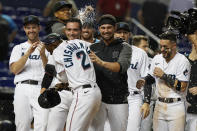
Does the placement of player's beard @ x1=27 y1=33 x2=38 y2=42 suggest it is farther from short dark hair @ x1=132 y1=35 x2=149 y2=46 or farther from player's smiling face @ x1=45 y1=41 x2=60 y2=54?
short dark hair @ x1=132 y1=35 x2=149 y2=46

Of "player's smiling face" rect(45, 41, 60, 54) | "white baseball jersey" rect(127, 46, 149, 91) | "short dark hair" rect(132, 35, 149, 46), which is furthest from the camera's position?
"short dark hair" rect(132, 35, 149, 46)

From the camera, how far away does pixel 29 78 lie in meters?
8.74

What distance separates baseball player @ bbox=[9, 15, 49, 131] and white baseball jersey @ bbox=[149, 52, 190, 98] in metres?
1.74

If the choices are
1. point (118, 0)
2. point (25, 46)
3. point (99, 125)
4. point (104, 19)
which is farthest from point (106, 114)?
point (118, 0)

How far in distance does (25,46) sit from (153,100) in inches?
88.8

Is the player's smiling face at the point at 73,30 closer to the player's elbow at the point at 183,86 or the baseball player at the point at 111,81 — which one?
the baseball player at the point at 111,81

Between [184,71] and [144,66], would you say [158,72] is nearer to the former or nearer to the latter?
[184,71]

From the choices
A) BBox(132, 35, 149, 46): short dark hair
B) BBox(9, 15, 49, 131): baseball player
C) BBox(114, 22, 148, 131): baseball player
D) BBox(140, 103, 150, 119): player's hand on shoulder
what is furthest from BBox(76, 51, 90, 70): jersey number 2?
BBox(132, 35, 149, 46): short dark hair

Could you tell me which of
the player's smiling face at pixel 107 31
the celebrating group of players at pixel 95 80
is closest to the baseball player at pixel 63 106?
the celebrating group of players at pixel 95 80

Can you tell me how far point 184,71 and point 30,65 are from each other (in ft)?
7.78

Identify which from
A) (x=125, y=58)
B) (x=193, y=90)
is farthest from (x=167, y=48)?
(x=125, y=58)

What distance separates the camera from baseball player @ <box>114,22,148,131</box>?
877 cm

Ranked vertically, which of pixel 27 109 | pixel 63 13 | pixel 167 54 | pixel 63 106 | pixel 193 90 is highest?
pixel 63 13

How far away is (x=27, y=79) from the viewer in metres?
8.73
